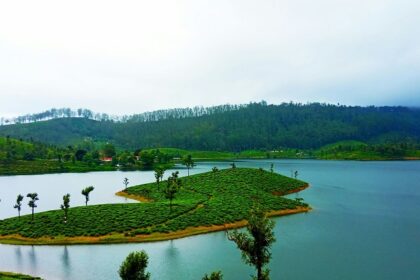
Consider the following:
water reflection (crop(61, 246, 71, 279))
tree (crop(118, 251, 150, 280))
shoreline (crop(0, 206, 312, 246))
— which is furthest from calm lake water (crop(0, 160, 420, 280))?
tree (crop(118, 251, 150, 280))

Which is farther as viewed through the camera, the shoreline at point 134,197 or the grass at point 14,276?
the shoreline at point 134,197

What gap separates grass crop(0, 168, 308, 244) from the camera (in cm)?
6894

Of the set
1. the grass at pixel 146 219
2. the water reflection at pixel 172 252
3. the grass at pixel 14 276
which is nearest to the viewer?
the grass at pixel 14 276

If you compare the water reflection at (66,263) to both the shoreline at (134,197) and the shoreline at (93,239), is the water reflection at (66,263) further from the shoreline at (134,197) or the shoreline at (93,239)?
the shoreline at (134,197)

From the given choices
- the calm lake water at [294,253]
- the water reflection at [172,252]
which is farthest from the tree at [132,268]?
the water reflection at [172,252]

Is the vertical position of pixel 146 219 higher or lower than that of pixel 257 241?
lower

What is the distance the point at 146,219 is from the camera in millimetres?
77250

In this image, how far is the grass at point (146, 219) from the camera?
68.9 meters

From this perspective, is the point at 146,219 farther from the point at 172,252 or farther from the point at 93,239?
the point at 172,252

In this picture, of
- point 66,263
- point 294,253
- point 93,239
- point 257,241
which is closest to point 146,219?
point 93,239

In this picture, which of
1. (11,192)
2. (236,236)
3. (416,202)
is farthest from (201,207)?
(11,192)

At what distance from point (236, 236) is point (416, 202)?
329 feet

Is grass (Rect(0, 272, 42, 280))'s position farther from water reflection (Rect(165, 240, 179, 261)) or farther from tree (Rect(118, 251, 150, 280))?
tree (Rect(118, 251, 150, 280))

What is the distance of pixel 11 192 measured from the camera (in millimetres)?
129750
